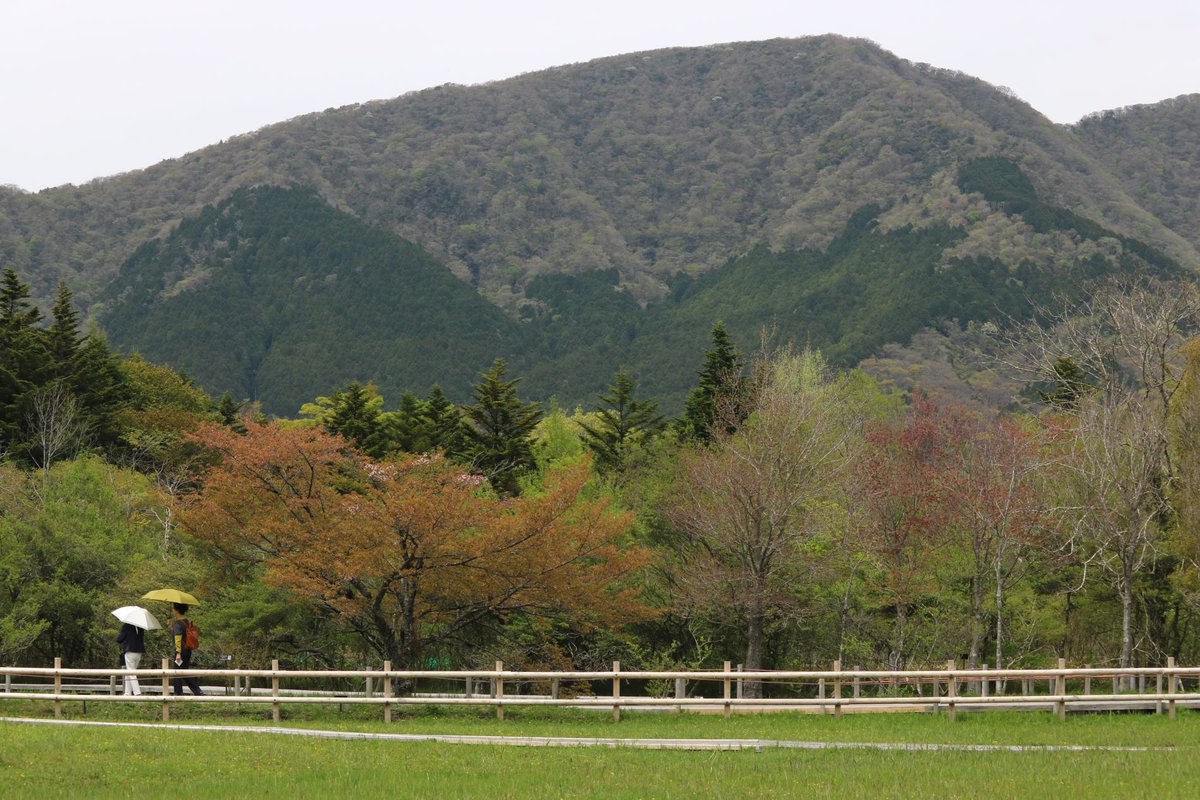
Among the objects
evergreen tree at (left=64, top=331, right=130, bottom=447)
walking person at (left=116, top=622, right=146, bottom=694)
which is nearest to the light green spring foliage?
walking person at (left=116, top=622, right=146, bottom=694)

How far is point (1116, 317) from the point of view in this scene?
3491cm

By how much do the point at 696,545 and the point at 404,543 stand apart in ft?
40.9

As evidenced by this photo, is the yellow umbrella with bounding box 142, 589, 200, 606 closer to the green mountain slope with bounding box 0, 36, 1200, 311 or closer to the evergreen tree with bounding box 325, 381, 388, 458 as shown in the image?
the evergreen tree with bounding box 325, 381, 388, 458

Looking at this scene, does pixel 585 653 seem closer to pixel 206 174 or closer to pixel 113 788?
pixel 113 788

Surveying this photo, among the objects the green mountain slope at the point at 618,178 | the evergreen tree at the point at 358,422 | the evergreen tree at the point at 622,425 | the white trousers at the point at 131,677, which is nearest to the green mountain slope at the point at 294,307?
the green mountain slope at the point at 618,178

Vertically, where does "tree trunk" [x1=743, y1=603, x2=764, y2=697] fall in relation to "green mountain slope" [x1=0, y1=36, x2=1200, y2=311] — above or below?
below

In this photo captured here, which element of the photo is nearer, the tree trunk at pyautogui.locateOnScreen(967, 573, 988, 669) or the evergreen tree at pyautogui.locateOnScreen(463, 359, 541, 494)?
the tree trunk at pyautogui.locateOnScreen(967, 573, 988, 669)

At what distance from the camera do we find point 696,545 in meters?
38.5

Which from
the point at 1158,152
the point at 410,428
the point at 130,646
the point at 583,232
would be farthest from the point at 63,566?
the point at 1158,152

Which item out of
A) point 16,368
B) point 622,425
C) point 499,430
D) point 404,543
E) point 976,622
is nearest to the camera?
point 404,543

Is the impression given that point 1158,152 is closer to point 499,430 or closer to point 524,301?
point 524,301

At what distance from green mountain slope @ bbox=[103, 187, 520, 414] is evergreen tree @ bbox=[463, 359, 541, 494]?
1983 inches

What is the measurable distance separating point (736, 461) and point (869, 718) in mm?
12872

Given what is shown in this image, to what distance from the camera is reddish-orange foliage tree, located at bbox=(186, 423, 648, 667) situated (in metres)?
28.1
